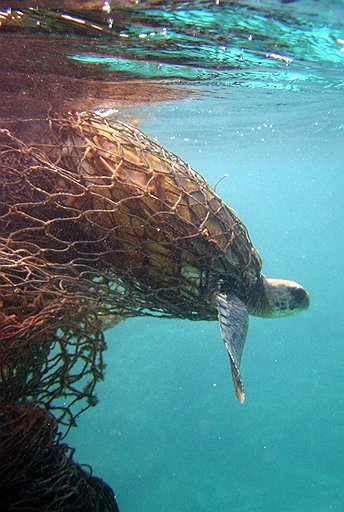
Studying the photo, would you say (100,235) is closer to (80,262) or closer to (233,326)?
(80,262)

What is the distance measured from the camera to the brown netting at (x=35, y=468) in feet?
9.41

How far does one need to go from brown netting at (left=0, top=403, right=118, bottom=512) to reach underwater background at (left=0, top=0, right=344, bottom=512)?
4420mm

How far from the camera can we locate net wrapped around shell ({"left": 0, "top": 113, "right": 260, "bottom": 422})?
3.27m

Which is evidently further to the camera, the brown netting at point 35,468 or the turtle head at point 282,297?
the turtle head at point 282,297

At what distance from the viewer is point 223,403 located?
19141 millimetres

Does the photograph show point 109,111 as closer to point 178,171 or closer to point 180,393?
point 178,171

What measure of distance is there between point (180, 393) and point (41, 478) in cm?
1722

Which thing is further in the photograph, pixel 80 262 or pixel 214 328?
pixel 214 328

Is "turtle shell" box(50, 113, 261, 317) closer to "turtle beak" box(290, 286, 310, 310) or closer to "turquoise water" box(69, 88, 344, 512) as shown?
"turtle beak" box(290, 286, 310, 310)

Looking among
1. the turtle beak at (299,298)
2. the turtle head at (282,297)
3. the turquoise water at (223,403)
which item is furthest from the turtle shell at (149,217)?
the turquoise water at (223,403)

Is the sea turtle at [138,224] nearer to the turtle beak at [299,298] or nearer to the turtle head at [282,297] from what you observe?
the turtle head at [282,297]

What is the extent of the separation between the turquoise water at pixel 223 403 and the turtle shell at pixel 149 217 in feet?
24.8

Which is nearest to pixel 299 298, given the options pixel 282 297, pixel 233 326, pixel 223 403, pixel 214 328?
pixel 282 297

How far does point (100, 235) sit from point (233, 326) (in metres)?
1.60
